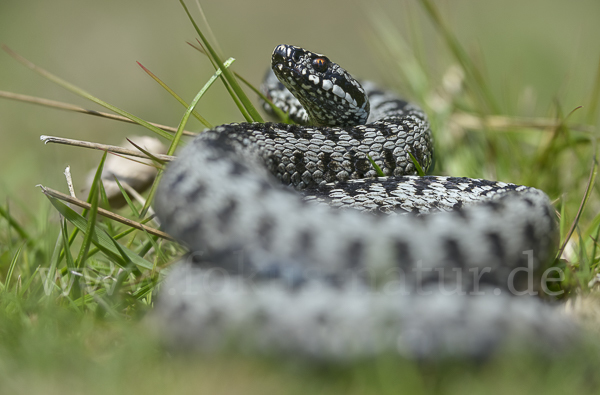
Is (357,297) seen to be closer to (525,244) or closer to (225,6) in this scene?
(525,244)

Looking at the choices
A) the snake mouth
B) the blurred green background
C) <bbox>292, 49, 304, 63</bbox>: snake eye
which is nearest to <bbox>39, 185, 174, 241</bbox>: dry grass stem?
the snake mouth

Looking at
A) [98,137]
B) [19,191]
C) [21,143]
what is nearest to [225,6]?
[98,137]

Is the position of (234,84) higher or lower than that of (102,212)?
higher

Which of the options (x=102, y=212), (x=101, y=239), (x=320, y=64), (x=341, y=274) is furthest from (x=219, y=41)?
(x=341, y=274)

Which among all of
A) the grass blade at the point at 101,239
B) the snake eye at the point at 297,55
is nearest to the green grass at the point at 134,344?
the grass blade at the point at 101,239

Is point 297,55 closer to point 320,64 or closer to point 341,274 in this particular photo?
point 320,64

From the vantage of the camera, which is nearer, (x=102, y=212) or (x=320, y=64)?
(x=102, y=212)

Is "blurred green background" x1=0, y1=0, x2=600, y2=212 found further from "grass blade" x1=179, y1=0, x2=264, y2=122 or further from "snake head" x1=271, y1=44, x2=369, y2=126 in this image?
"grass blade" x1=179, y1=0, x2=264, y2=122
